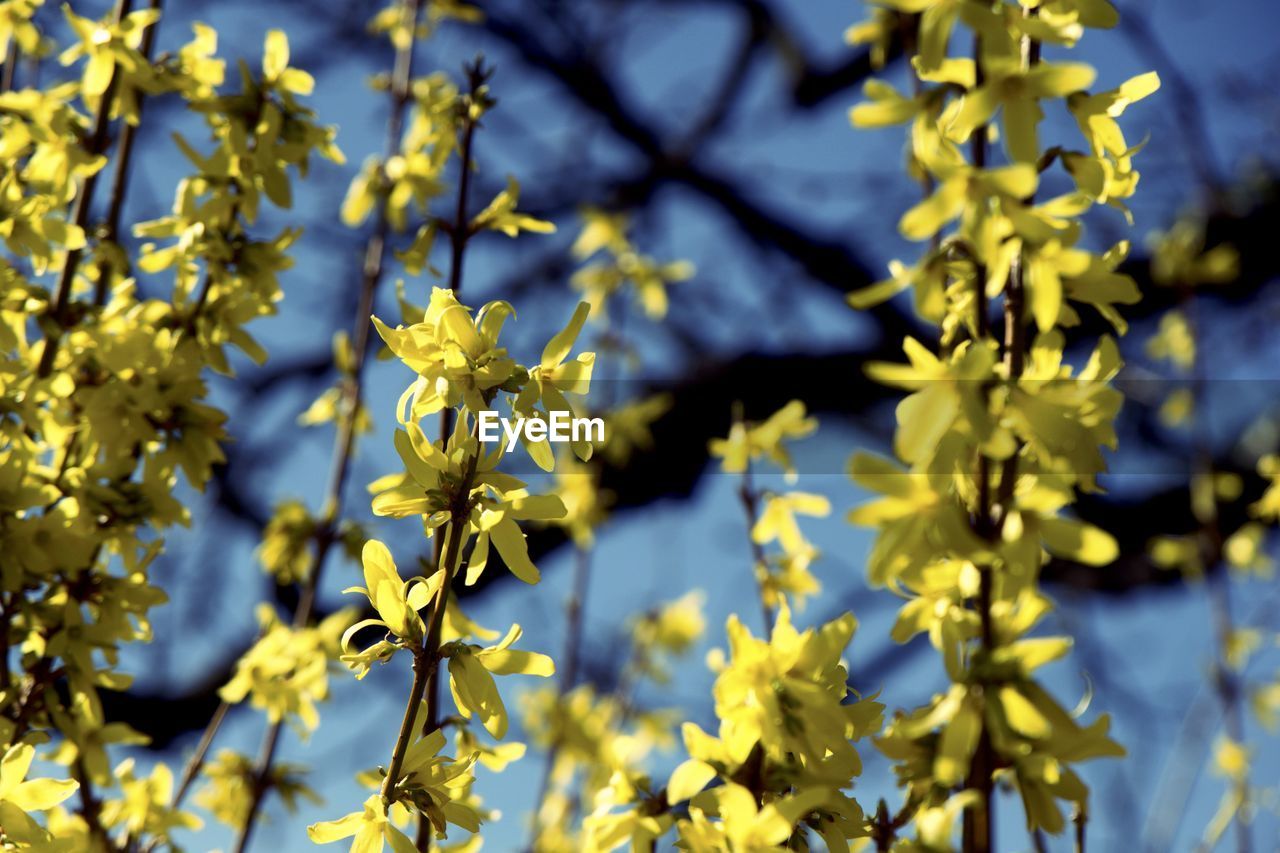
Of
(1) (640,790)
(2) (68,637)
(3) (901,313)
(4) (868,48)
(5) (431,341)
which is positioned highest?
(4) (868,48)

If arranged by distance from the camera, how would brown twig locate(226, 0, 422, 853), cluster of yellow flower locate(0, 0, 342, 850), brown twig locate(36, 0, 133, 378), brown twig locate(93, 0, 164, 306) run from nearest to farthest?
cluster of yellow flower locate(0, 0, 342, 850) < brown twig locate(36, 0, 133, 378) < brown twig locate(93, 0, 164, 306) < brown twig locate(226, 0, 422, 853)

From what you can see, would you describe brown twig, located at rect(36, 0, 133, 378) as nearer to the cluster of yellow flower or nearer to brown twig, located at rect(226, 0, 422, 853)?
the cluster of yellow flower

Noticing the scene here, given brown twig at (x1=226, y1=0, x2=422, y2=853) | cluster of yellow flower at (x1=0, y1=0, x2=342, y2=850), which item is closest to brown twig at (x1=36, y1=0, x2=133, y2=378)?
cluster of yellow flower at (x1=0, y1=0, x2=342, y2=850)

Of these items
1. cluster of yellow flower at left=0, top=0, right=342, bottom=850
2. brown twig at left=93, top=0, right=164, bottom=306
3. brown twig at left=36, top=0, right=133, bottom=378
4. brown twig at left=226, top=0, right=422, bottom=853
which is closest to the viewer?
cluster of yellow flower at left=0, top=0, right=342, bottom=850

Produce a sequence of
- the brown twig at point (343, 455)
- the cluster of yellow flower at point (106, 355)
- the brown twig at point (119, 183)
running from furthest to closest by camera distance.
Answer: the brown twig at point (343, 455), the brown twig at point (119, 183), the cluster of yellow flower at point (106, 355)

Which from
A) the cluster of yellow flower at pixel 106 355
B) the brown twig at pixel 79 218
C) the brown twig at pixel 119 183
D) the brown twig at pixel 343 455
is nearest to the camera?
the cluster of yellow flower at pixel 106 355

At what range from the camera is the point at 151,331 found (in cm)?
127

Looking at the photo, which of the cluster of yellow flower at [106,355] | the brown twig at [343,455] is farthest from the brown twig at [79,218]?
the brown twig at [343,455]

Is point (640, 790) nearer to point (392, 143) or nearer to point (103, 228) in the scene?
point (103, 228)

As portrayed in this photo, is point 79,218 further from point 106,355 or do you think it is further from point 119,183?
point 106,355

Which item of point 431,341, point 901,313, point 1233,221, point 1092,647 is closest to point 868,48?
point 901,313

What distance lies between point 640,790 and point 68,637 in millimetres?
670

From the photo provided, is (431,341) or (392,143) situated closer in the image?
(431,341)

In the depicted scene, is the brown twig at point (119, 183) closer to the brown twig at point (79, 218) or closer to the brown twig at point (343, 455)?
the brown twig at point (79, 218)
